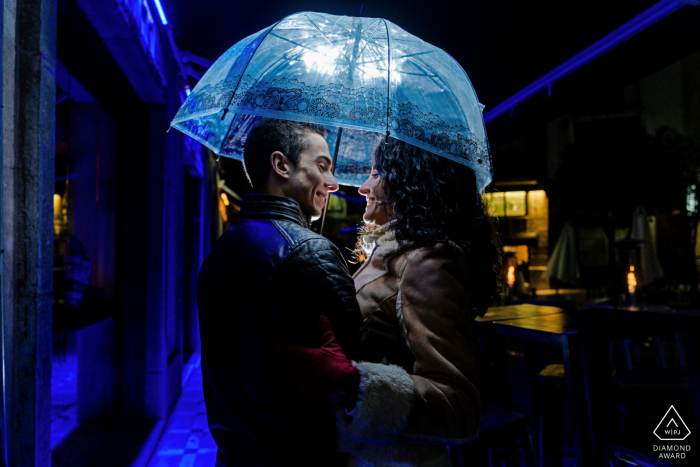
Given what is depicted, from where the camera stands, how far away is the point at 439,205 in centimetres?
172

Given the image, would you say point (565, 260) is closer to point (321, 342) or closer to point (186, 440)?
point (186, 440)

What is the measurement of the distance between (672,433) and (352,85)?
2.45 meters

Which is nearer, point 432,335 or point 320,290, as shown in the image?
point 320,290

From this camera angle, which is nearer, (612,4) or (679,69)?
(612,4)

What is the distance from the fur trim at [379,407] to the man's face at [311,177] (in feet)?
2.10

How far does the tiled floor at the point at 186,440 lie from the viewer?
3.80 meters

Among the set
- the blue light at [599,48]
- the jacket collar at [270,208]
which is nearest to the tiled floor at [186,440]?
the jacket collar at [270,208]

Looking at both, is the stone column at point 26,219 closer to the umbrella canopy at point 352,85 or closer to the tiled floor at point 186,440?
the umbrella canopy at point 352,85

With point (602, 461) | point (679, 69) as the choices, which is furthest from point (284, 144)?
point (679, 69)

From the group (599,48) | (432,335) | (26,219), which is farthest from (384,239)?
(599,48)

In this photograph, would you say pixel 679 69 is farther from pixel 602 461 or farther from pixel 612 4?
Answer: pixel 602 461

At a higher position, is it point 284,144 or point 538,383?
point 284,144

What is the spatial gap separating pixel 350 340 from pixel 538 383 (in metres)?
2.83

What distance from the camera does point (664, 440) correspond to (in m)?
2.34
